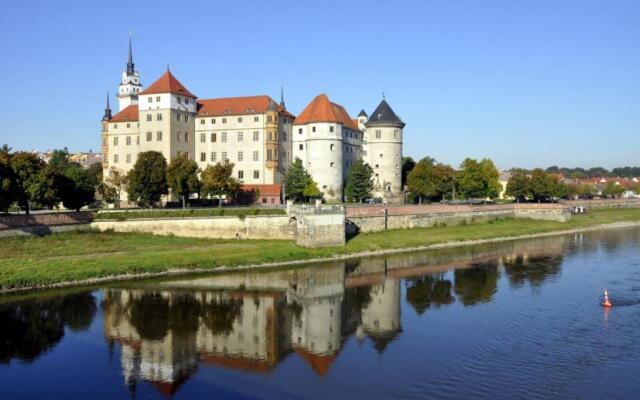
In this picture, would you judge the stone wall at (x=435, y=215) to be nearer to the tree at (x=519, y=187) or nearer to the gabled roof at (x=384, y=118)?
the tree at (x=519, y=187)

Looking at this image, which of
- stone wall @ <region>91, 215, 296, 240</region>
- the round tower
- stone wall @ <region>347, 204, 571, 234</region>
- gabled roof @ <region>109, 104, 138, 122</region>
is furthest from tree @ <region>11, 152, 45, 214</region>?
the round tower

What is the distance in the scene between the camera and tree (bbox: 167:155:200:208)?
48375mm

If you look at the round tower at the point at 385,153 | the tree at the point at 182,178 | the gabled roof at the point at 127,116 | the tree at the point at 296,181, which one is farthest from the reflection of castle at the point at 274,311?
the gabled roof at the point at 127,116

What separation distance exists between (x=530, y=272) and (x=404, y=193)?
3544 cm

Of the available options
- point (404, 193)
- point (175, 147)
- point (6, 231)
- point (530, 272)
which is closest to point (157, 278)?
point (6, 231)

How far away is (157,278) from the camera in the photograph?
106 ft

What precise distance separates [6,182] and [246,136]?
31.4 meters

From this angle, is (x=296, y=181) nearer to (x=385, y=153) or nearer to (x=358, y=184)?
(x=358, y=184)

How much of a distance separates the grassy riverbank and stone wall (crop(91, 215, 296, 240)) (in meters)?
0.76

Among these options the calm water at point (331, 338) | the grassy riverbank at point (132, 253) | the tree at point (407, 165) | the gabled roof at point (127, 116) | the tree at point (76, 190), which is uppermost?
the gabled roof at point (127, 116)

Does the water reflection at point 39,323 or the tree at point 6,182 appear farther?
the tree at point 6,182

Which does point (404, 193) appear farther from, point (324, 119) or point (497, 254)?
point (497, 254)

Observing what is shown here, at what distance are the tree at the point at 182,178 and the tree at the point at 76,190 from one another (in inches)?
238

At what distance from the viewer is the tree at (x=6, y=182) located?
3544 cm
